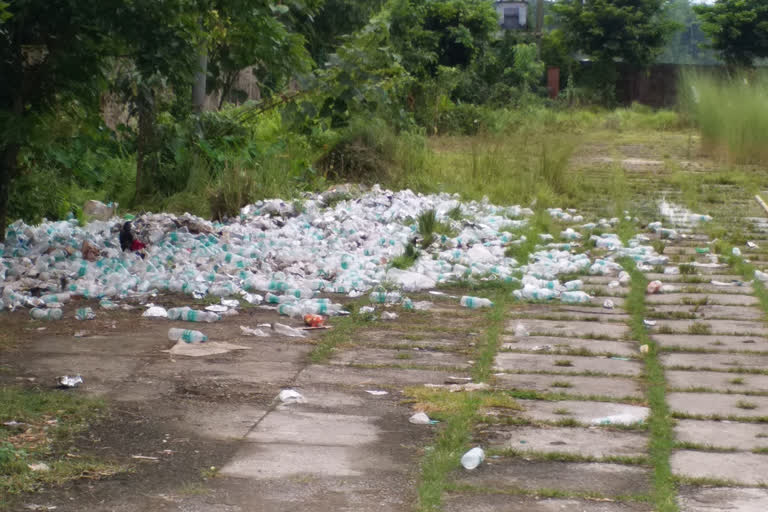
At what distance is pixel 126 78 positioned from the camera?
7.63 metres

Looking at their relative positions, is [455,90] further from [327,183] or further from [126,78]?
[126,78]

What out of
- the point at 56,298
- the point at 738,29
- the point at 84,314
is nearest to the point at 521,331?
the point at 84,314

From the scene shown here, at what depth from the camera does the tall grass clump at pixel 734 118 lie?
1270cm

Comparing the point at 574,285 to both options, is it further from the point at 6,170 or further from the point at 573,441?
the point at 6,170

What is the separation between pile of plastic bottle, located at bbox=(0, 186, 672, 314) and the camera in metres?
6.06

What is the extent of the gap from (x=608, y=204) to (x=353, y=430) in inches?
253

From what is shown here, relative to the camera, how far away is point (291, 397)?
399 cm

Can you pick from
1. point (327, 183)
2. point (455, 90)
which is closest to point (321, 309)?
point (327, 183)

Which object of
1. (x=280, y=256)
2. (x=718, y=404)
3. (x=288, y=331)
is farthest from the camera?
(x=280, y=256)

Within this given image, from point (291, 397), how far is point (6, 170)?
3418 millimetres

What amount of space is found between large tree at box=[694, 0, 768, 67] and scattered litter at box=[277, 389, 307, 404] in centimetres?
2604

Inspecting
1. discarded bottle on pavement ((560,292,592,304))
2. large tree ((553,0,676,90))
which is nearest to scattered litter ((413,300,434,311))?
discarded bottle on pavement ((560,292,592,304))

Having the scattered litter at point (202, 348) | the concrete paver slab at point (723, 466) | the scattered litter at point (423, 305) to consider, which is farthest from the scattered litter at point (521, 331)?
the concrete paver slab at point (723, 466)

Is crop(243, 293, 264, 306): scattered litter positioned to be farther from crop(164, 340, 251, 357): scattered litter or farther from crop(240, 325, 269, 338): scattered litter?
crop(164, 340, 251, 357): scattered litter
